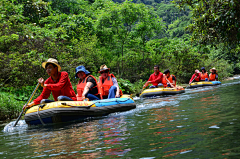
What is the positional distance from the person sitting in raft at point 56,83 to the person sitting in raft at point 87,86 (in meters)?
0.45

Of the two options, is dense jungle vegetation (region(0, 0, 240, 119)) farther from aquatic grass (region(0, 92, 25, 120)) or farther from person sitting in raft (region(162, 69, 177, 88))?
person sitting in raft (region(162, 69, 177, 88))

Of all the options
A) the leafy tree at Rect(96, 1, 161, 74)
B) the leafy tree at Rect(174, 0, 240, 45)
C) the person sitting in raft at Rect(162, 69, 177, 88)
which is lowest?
the person sitting in raft at Rect(162, 69, 177, 88)

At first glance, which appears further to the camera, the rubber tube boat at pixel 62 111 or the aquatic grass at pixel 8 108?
the aquatic grass at pixel 8 108

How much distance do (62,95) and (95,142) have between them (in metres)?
3.20

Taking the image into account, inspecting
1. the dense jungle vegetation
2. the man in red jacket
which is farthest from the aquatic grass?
the man in red jacket


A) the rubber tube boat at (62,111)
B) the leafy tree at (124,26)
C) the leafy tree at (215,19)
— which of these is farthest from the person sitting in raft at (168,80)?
the rubber tube boat at (62,111)

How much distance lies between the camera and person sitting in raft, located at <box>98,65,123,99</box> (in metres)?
7.48

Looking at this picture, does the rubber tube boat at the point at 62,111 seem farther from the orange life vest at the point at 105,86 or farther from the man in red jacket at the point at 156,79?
the man in red jacket at the point at 156,79

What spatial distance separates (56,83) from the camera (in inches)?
238

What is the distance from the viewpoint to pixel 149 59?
2003 centimetres

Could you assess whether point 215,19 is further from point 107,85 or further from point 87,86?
point 87,86

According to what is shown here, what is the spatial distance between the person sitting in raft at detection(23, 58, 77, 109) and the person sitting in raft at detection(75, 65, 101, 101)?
449mm

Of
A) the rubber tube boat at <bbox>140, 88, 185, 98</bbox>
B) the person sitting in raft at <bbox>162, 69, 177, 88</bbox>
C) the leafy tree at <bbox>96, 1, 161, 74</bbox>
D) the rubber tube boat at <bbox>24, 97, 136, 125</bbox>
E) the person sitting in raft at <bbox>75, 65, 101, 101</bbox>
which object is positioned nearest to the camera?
the rubber tube boat at <bbox>24, 97, 136, 125</bbox>

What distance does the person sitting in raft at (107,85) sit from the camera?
7484 millimetres
